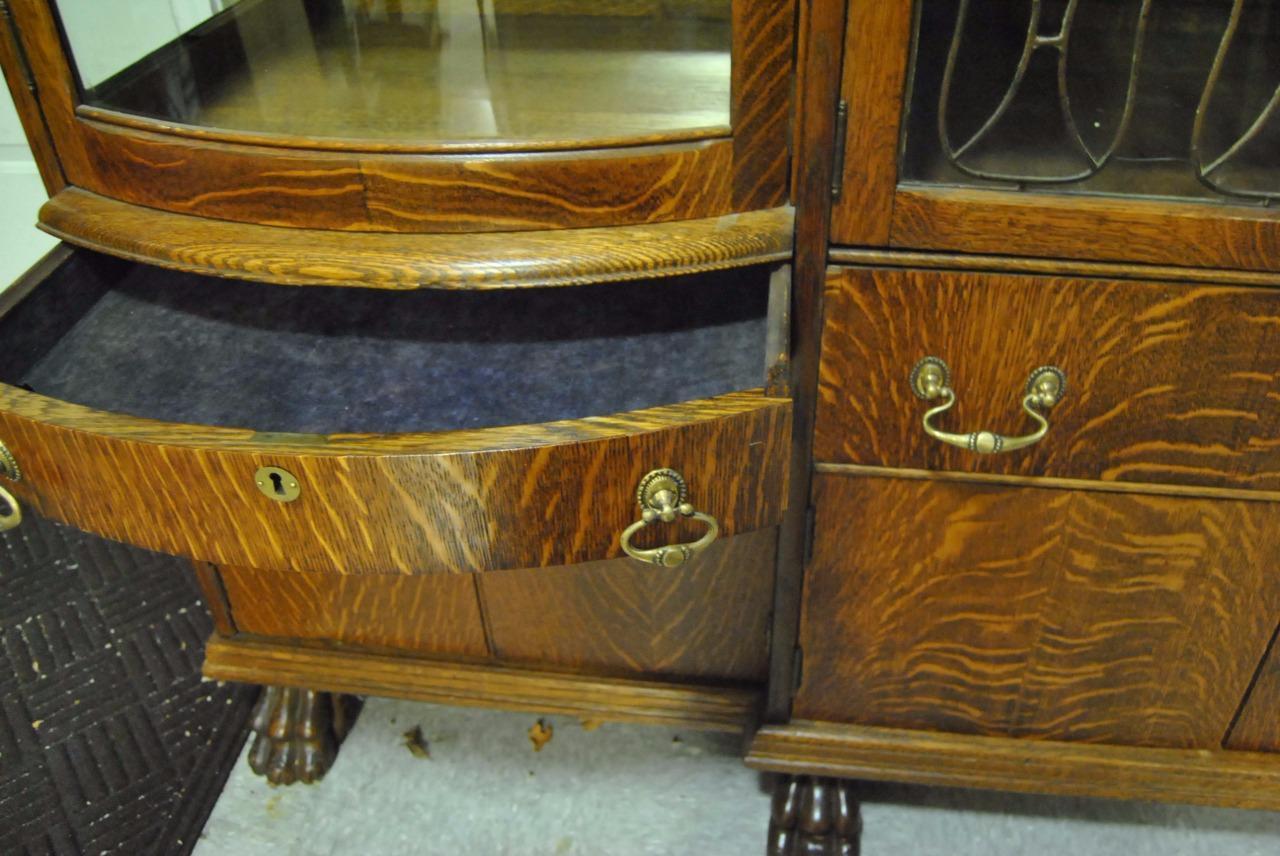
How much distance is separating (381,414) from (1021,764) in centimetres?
49

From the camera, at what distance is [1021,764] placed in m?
0.75

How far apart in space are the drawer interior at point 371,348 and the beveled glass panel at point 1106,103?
16 cm

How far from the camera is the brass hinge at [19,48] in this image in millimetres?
553

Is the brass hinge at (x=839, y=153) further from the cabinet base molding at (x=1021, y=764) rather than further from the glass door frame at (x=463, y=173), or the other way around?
the cabinet base molding at (x=1021, y=764)

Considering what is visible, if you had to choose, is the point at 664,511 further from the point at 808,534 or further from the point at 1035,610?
the point at 1035,610

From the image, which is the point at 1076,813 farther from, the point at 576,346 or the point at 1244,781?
the point at 576,346

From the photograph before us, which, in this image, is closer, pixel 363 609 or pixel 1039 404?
pixel 1039 404

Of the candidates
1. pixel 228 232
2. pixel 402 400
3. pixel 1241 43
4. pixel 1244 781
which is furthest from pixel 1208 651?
pixel 228 232

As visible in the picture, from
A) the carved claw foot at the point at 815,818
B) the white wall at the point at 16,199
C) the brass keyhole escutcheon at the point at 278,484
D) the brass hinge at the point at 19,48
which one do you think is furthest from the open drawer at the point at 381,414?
the white wall at the point at 16,199

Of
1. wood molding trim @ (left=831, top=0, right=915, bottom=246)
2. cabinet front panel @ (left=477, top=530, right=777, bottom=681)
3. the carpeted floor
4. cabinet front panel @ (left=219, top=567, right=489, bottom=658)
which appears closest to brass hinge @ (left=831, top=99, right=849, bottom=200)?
wood molding trim @ (left=831, top=0, right=915, bottom=246)

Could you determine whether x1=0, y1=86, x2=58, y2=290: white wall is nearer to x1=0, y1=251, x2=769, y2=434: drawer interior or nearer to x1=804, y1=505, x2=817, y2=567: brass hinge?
x1=0, y1=251, x2=769, y2=434: drawer interior

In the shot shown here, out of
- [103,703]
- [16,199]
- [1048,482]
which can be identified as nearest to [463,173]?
[1048,482]

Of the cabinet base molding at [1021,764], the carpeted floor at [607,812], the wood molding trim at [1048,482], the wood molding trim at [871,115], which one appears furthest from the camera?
the carpeted floor at [607,812]

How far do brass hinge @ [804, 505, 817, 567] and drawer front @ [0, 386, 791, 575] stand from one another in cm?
11
